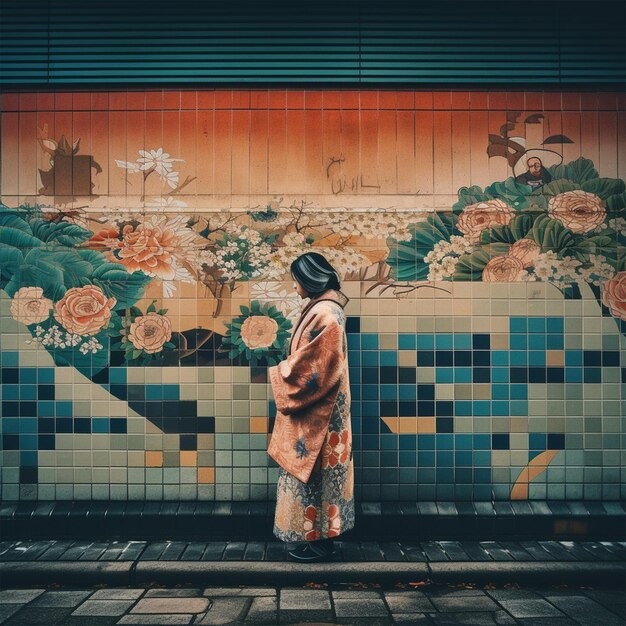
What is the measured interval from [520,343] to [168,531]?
131 inches

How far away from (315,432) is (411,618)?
1.32 metres

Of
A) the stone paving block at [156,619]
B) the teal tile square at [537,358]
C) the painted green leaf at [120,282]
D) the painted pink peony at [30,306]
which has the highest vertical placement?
the painted green leaf at [120,282]

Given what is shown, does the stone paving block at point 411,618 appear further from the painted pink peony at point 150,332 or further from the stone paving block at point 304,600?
the painted pink peony at point 150,332

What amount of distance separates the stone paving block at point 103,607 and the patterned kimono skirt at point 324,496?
3.70ft

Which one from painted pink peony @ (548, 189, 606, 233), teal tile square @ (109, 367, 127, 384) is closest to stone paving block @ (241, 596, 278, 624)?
teal tile square @ (109, 367, 127, 384)

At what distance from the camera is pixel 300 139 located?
482cm

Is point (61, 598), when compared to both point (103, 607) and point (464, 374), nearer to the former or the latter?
point (103, 607)

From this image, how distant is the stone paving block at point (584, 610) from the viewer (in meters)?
3.43

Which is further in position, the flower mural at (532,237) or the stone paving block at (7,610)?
the flower mural at (532,237)

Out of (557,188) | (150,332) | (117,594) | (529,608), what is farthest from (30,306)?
(557,188)

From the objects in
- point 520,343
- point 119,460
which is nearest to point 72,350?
point 119,460

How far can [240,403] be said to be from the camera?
186 inches

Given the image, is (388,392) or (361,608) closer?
A: (361,608)

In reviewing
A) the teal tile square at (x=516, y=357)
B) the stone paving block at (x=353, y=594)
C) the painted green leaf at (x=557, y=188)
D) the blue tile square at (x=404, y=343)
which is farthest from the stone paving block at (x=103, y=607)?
the painted green leaf at (x=557, y=188)
